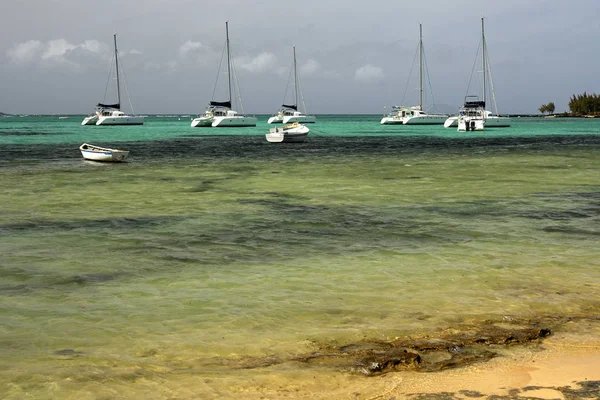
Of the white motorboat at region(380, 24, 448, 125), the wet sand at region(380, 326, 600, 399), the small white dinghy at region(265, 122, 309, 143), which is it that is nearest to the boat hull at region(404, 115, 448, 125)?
the white motorboat at region(380, 24, 448, 125)

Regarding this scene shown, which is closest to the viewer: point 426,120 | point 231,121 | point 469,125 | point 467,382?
point 467,382

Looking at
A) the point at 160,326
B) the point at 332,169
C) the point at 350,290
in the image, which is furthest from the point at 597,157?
the point at 160,326

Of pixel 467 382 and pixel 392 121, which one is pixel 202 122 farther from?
pixel 467 382

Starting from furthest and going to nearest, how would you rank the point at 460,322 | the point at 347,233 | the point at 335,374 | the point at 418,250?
the point at 347,233
the point at 418,250
the point at 460,322
the point at 335,374

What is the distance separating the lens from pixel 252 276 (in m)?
11.0

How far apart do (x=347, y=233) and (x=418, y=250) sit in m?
2.41

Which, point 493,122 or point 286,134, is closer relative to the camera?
point 286,134

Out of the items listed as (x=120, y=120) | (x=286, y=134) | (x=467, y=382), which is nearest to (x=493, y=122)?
(x=286, y=134)

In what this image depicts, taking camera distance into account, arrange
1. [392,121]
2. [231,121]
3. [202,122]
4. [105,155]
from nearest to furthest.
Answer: [105,155]
[231,121]
[202,122]
[392,121]

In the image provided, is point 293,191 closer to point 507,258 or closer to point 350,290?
point 507,258

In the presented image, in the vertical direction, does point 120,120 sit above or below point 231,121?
above

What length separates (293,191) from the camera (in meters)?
24.1

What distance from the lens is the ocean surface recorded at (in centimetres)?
700

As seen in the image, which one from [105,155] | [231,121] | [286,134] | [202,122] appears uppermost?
[202,122]
